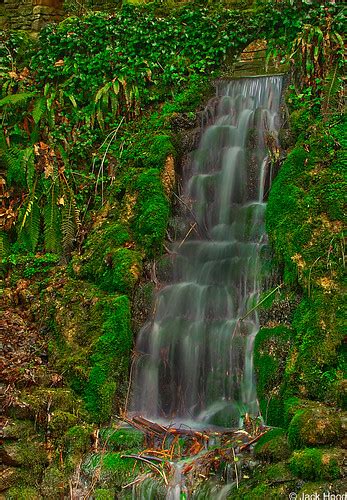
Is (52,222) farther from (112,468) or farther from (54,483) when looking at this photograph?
(112,468)

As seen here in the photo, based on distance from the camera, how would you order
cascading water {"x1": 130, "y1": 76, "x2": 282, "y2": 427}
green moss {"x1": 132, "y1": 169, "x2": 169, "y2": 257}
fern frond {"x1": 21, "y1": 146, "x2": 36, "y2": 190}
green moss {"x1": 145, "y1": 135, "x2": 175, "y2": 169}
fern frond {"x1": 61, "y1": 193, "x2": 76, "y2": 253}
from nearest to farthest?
cascading water {"x1": 130, "y1": 76, "x2": 282, "y2": 427}
green moss {"x1": 132, "y1": 169, "x2": 169, "y2": 257}
green moss {"x1": 145, "y1": 135, "x2": 175, "y2": 169}
fern frond {"x1": 61, "y1": 193, "x2": 76, "y2": 253}
fern frond {"x1": 21, "y1": 146, "x2": 36, "y2": 190}

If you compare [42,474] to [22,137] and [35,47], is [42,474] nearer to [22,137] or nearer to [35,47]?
[22,137]

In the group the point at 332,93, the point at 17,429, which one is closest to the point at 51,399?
the point at 17,429

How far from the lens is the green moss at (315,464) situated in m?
5.07

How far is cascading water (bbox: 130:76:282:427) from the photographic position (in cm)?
707

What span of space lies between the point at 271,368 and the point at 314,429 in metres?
1.34

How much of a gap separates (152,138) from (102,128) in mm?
1112

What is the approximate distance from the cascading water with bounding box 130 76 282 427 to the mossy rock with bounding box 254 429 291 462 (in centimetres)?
89

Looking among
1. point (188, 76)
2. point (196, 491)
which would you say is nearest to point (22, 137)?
point (188, 76)

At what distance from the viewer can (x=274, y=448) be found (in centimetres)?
564

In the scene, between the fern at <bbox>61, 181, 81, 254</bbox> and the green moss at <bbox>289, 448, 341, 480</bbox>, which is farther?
the fern at <bbox>61, 181, 81, 254</bbox>

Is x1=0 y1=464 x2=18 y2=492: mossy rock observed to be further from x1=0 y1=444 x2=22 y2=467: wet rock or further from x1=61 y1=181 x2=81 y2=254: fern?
x1=61 y1=181 x2=81 y2=254: fern

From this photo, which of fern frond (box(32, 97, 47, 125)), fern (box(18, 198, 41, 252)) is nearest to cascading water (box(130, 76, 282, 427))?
fern (box(18, 198, 41, 252))

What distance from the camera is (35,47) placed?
11195mm
